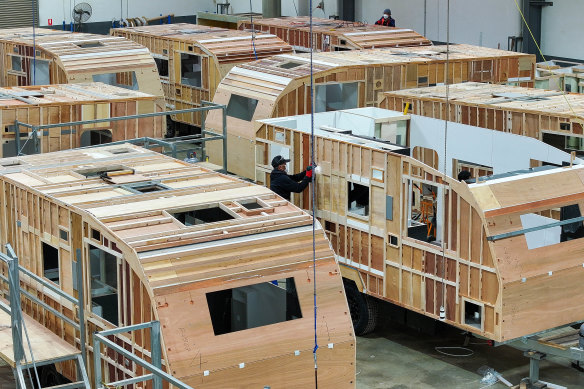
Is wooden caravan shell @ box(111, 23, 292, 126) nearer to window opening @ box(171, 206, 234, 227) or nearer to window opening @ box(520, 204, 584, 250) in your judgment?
window opening @ box(520, 204, 584, 250)

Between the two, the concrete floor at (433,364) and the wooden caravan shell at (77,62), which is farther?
the wooden caravan shell at (77,62)

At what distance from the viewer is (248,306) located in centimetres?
1146

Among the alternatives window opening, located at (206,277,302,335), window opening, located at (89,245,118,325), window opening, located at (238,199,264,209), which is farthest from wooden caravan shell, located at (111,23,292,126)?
window opening, located at (206,277,302,335)

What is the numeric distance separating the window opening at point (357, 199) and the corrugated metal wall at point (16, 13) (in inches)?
901

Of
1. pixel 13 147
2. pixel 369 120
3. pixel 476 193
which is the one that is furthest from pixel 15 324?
pixel 369 120

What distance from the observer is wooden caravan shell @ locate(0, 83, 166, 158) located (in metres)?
16.5

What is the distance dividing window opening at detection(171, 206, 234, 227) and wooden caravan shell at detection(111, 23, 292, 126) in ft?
36.8

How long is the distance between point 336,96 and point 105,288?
1068cm

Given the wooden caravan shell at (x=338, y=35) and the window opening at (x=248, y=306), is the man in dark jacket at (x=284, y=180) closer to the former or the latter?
the window opening at (x=248, y=306)

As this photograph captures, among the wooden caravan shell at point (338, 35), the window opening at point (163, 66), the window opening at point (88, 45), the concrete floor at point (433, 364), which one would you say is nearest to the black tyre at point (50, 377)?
the concrete floor at point (433, 364)

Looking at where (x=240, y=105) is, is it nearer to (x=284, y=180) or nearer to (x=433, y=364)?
(x=284, y=180)

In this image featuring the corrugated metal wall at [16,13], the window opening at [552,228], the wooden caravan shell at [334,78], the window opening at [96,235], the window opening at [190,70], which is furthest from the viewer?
the corrugated metal wall at [16,13]

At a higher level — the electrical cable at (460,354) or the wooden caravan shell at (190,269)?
the wooden caravan shell at (190,269)

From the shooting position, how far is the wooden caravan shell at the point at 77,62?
71.6 ft
